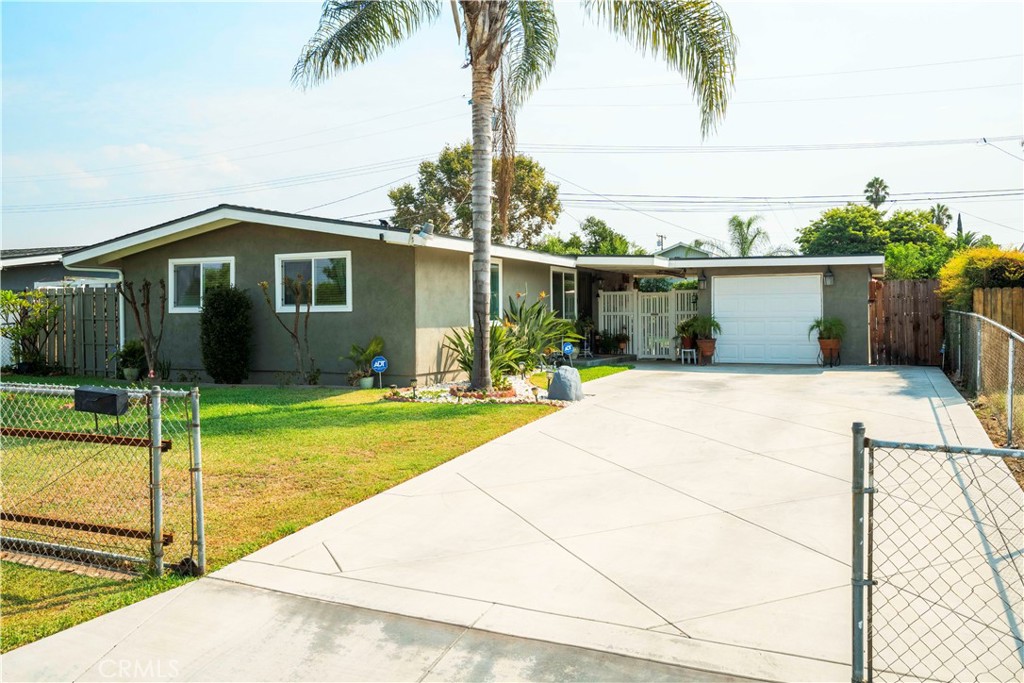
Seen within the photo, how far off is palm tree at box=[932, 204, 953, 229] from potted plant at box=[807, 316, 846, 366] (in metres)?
42.4

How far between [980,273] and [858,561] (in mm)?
12919

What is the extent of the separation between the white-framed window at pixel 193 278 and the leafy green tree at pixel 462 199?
22176mm

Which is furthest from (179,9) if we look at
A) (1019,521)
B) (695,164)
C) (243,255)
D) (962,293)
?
(695,164)

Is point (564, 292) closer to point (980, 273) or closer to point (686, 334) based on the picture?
point (686, 334)

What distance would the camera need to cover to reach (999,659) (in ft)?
10.9

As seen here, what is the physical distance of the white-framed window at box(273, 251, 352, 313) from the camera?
45.5 feet

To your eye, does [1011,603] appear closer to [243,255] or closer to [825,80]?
[243,255]

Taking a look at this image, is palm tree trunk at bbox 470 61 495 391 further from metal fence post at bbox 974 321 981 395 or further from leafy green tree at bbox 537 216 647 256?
leafy green tree at bbox 537 216 647 256

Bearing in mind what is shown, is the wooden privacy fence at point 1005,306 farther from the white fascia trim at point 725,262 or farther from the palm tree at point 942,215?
the palm tree at point 942,215

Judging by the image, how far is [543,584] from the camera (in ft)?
13.9

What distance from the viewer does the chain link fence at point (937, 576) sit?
2951mm

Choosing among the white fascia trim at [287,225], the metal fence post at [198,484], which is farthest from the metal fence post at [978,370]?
the metal fence post at [198,484]

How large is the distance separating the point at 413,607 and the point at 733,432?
569 centimetres

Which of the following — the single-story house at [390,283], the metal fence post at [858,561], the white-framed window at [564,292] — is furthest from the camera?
the white-framed window at [564,292]
